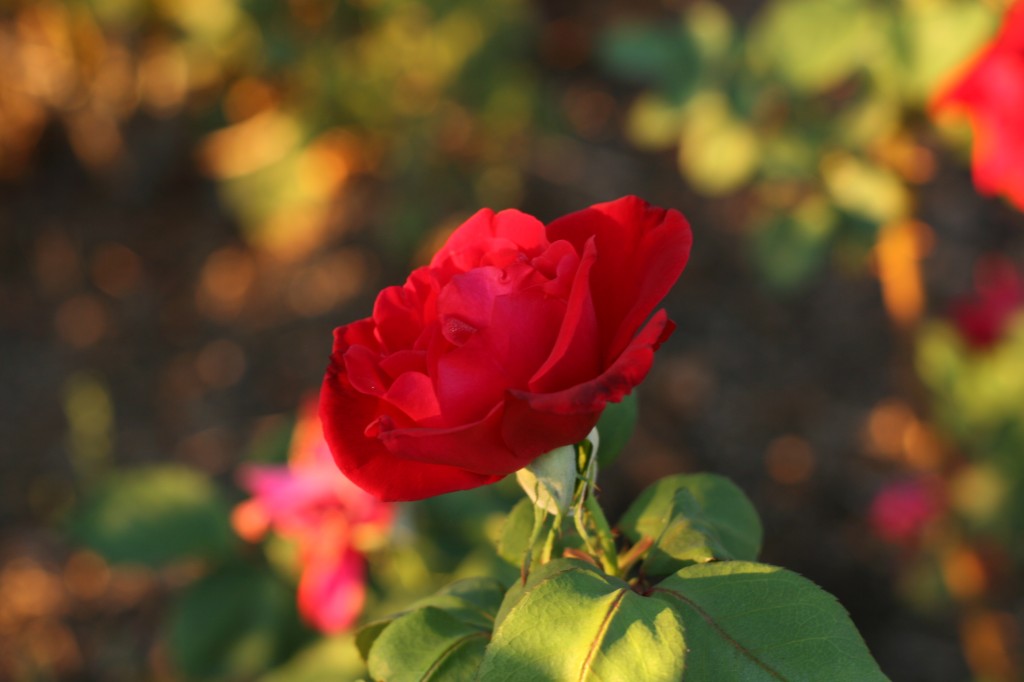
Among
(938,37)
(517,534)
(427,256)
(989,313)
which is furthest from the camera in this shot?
(427,256)

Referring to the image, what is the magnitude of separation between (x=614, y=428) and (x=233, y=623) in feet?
2.43

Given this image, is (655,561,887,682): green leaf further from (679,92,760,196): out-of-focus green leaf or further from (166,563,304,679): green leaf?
(679,92,760,196): out-of-focus green leaf

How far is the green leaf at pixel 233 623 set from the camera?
1123 millimetres

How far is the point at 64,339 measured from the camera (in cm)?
253

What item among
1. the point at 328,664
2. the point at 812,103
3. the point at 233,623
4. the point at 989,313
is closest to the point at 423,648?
the point at 328,664

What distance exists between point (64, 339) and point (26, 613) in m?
0.78

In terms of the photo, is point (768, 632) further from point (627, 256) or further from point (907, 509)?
point (907, 509)

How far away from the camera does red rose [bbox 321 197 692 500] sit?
0.39 metres

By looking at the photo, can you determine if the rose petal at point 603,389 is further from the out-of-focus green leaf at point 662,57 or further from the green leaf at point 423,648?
the out-of-focus green leaf at point 662,57

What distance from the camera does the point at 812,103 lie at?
1.31 meters

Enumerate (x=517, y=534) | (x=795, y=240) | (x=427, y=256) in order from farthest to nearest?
(x=427, y=256)
(x=795, y=240)
(x=517, y=534)

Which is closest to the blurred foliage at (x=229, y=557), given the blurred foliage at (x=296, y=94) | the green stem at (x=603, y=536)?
the green stem at (x=603, y=536)

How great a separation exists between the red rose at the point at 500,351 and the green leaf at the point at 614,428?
0.10m

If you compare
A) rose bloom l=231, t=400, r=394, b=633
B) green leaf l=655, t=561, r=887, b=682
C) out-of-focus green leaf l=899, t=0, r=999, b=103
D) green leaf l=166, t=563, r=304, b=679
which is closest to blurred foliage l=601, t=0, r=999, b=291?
out-of-focus green leaf l=899, t=0, r=999, b=103
